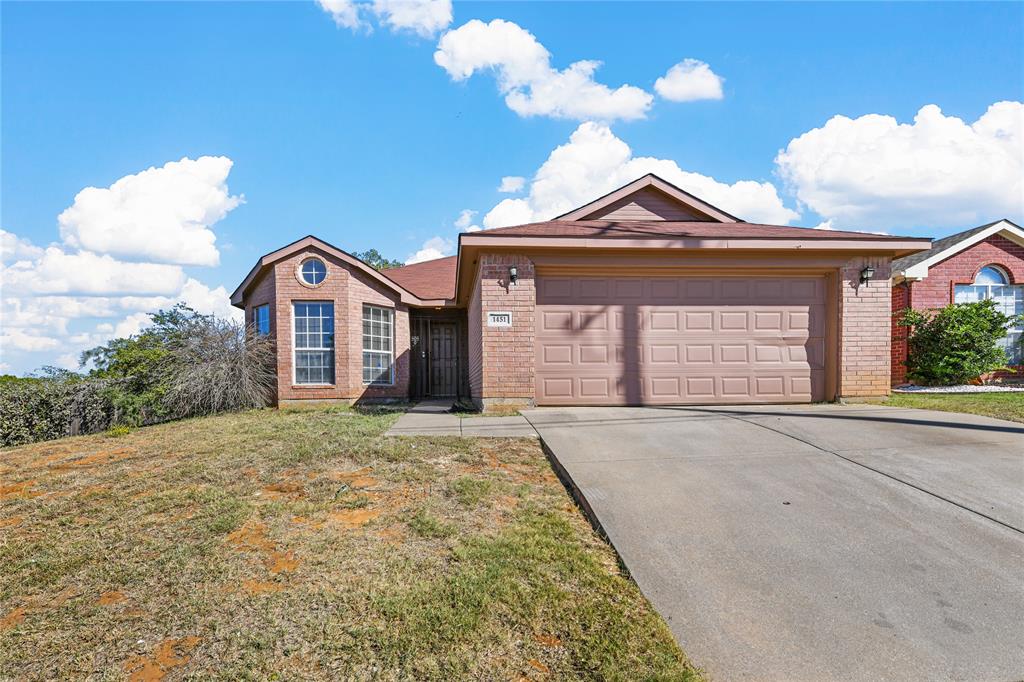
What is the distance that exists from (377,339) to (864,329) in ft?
33.8

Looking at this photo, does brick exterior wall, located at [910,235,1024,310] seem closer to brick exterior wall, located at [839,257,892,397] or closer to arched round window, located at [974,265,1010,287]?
arched round window, located at [974,265,1010,287]

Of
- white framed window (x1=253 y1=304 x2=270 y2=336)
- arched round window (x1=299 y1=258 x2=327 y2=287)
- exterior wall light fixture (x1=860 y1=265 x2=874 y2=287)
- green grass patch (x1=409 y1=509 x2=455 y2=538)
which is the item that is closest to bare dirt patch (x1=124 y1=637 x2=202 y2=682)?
green grass patch (x1=409 y1=509 x2=455 y2=538)

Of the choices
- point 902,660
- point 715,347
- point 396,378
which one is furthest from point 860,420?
point 396,378

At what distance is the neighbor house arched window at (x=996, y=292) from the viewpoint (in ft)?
44.8

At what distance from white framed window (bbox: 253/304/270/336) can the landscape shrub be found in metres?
0.41

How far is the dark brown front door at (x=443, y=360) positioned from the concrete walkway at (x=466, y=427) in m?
6.65

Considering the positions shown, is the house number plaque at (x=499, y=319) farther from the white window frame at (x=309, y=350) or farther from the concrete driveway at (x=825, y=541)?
the white window frame at (x=309, y=350)

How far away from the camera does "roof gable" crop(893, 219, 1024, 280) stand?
42.8ft

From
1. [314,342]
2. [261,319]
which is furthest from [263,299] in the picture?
[314,342]

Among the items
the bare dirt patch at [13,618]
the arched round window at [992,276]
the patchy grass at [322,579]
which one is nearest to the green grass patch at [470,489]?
the patchy grass at [322,579]

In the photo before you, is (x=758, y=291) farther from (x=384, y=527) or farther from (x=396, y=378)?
(x=396, y=378)

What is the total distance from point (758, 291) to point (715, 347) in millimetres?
1219

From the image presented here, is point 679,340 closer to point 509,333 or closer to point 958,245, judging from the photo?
point 509,333

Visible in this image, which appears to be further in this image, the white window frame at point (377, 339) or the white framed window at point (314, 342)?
the white window frame at point (377, 339)
